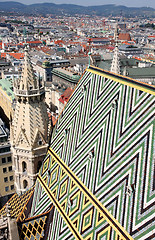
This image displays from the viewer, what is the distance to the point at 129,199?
12.9m

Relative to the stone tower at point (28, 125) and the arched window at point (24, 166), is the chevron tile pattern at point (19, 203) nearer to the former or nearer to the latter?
the stone tower at point (28, 125)

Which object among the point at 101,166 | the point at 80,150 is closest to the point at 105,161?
the point at 101,166

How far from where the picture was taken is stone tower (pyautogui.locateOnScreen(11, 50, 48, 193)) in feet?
68.7

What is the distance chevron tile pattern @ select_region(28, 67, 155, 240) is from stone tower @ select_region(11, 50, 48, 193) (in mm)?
1383

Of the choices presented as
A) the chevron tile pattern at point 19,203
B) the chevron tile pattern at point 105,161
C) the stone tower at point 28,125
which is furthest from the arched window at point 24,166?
the chevron tile pattern at point 105,161

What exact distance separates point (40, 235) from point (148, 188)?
10.3m

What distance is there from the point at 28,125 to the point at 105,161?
8557 millimetres

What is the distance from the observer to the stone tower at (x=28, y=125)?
21.0 m

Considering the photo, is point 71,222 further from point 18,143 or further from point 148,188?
point 18,143

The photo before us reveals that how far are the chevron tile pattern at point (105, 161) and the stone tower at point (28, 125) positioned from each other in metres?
1.38

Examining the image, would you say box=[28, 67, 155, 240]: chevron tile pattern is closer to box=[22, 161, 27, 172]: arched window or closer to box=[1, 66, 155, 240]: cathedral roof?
box=[1, 66, 155, 240]: cathedral roof

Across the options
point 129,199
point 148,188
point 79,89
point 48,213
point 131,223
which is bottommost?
point 48,213

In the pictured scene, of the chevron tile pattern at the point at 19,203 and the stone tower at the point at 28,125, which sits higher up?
the stone tower at the point at 28,125

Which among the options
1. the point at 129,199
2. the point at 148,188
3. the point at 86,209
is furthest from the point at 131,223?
the point at 86,209
